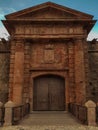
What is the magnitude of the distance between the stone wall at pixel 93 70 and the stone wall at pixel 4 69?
636cm

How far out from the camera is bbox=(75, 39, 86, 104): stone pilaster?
601 inches

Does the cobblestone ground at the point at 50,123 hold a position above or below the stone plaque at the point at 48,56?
below

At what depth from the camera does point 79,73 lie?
15594 mm

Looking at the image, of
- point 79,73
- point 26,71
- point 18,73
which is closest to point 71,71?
point 79,73

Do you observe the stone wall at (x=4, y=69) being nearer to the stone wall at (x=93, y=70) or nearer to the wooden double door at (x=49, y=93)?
the wooden double door at (x=49, y=93)

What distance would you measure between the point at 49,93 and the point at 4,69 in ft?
13.7

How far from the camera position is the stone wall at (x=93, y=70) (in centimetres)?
1752

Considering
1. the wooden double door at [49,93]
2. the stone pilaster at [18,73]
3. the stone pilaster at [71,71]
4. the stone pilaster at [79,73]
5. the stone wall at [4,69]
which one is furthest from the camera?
the stone wall at [4,69]

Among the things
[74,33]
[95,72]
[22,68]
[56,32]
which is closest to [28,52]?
[22,68]

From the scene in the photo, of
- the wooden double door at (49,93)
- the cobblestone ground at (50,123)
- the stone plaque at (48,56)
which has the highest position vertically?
the stone plaque at (48,56)

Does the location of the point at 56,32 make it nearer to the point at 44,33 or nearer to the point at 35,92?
the point at 44,33

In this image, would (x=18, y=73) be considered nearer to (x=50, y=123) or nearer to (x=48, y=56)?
(x=48, y=56)

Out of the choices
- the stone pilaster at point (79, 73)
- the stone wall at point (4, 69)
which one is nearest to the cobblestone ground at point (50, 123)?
the stone pilaster at point (79, 73)

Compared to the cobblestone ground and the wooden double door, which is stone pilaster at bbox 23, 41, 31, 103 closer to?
the wooden double door
